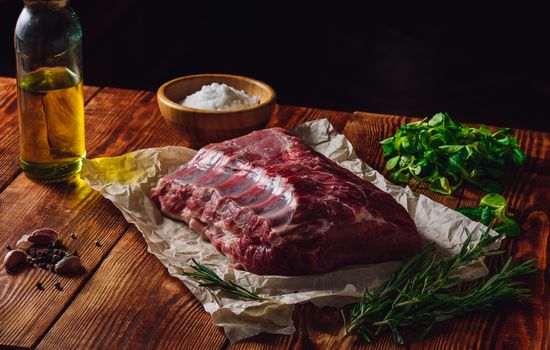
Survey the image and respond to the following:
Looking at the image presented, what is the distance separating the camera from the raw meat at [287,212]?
1.95 metres

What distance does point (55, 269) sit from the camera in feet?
6.41

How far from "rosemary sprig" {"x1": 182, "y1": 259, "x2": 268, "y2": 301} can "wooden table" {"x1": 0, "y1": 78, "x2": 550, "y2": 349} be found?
4cm

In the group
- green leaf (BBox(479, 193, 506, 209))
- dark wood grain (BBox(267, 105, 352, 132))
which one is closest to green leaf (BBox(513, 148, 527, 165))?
green leaf (BBox(479, 193, 506, 209))

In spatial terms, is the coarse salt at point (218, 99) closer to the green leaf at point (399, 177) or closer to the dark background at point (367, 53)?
the green leaf at point (399, 177)

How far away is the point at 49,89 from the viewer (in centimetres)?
231

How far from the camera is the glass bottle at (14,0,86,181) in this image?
225 cm

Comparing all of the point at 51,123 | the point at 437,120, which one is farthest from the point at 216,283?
the point at 437,120

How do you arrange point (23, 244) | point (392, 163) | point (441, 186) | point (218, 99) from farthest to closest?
point (218, 99) < point (392, 163) < point (441, 186) < point (23, 244)

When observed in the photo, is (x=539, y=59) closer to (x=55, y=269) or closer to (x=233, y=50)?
(x=233, y=50)

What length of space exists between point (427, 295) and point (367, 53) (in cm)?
428

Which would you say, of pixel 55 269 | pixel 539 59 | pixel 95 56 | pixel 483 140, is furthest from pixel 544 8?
pixel 55 269

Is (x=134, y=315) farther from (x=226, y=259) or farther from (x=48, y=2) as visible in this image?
(x=48, y=2)

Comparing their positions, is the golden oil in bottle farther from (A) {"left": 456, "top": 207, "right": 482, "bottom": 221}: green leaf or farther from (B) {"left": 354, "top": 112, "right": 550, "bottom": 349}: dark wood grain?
(A) {"left": 456, "top": 207, "right": 482, "bottom": 221}: green leaf

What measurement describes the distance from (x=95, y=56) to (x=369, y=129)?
2290 millimetres
